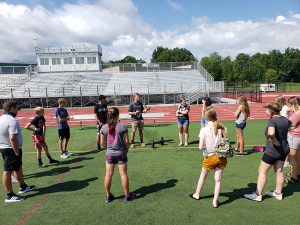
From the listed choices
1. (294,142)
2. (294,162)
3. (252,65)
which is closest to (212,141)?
(294,142)

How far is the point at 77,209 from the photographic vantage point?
4785 mm

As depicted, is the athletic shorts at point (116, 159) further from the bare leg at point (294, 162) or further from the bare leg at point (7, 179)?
the bare leg at point (294, 162)

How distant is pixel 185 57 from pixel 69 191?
94480mm

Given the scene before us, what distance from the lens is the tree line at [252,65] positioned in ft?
237

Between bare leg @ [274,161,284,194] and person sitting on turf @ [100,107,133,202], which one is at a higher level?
person sitting on turf @ [100,107,133,202]

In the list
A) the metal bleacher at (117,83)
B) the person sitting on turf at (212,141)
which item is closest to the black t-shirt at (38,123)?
the person sitting on turf at (212,141)

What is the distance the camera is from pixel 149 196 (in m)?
5.28

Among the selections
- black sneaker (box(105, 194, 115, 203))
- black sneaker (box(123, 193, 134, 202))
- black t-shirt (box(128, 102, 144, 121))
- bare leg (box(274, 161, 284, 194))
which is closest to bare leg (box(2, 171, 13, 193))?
black sneaker (box(105, 194, 115, 203))

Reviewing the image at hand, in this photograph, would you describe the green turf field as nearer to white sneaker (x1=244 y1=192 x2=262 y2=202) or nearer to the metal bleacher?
white sneaker (x1=244 y1=192 x2=262 y2=202)

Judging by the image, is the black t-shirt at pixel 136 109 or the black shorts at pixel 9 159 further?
the black t-shirt at pixel 136 109

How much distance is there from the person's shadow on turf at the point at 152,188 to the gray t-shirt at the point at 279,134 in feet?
7.33

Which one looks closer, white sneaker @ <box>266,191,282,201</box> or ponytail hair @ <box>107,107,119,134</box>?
ponytail hair @ <box>107,107,119,134</box>

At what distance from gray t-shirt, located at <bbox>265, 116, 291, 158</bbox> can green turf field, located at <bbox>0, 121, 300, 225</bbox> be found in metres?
0.97

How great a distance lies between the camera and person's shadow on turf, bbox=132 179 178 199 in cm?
538
